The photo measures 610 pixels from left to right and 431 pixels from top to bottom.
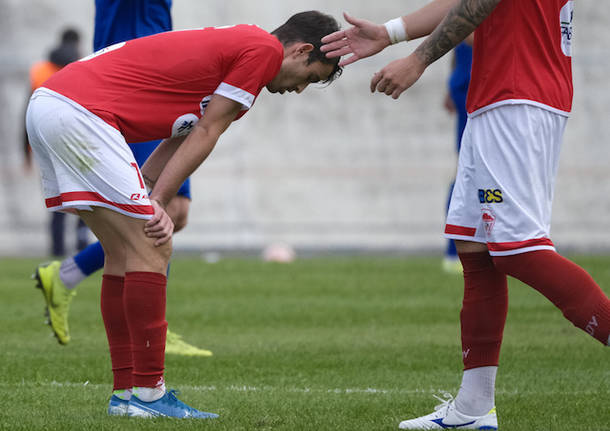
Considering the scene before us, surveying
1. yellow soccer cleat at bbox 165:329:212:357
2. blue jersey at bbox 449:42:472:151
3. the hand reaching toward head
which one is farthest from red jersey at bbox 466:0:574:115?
blue jersey at bbox 449:42:472:151

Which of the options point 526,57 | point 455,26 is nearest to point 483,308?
point 526,57

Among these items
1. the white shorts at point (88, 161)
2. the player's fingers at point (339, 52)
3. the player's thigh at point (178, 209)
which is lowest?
the player's thigh at point (178, 209)

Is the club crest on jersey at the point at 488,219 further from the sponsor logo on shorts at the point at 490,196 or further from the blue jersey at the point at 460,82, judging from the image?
the blue jersey at the point at 460,82

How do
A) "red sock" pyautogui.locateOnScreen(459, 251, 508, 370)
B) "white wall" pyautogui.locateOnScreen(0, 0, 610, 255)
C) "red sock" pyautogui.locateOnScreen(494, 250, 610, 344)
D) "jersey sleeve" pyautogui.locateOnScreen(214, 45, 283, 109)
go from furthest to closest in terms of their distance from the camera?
"white wall" pyautogui.locateOnScreen(0, 0, 610, 255)
"jersey sleeve" pyautogui.locateOnScreen(214, 45, 283, 109)
"red sock" pyautogui.locateOnScreen(459, 251, 508, 370)
"red sock" pyautogui.locateOnScreen(494, 250, 610, 344)

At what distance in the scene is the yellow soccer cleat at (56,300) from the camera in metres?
6.22

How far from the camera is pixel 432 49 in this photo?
392cm

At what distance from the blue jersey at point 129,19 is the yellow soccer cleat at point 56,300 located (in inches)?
52.3

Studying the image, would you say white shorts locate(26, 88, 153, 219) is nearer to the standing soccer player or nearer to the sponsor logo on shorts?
the standing soccer player

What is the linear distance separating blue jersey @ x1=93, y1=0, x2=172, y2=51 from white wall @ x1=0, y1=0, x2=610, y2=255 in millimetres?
11330

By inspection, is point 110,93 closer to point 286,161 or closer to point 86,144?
point 86,144

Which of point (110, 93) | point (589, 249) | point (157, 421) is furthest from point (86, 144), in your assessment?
point (589, 249)

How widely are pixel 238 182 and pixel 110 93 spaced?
1363cm

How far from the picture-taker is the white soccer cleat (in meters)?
4.02

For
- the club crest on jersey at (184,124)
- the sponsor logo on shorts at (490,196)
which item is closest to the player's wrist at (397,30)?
the sponsor logo on shorts at (490,196)
